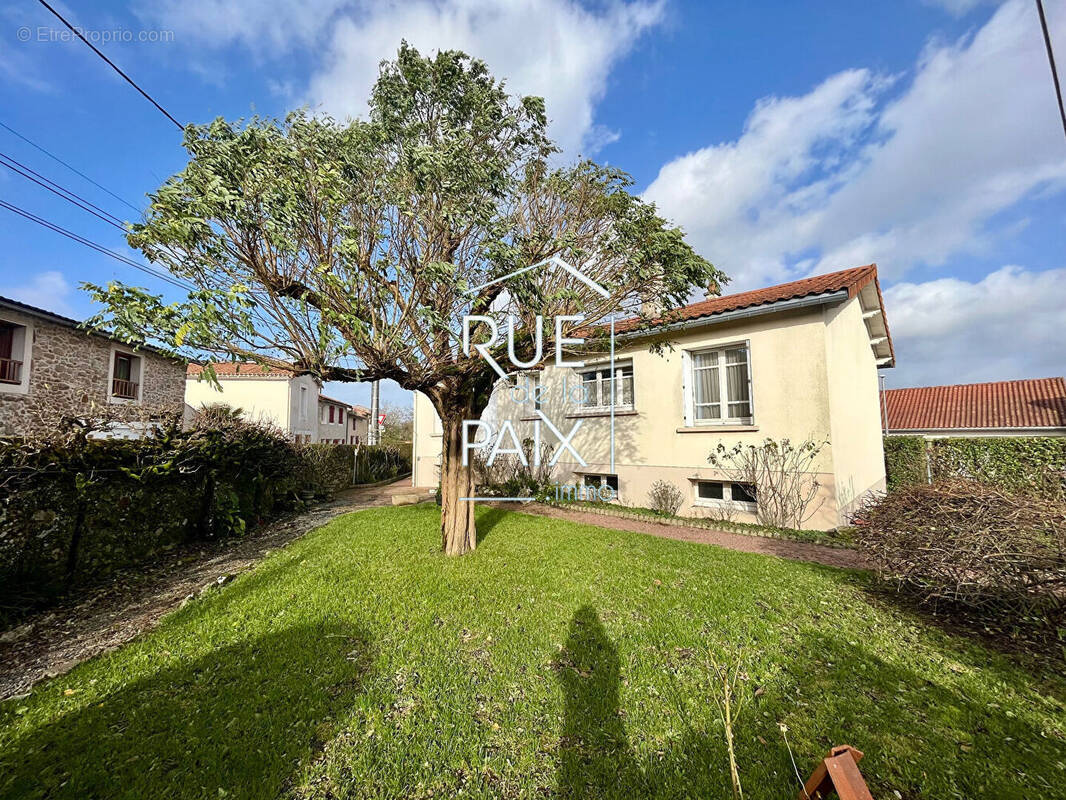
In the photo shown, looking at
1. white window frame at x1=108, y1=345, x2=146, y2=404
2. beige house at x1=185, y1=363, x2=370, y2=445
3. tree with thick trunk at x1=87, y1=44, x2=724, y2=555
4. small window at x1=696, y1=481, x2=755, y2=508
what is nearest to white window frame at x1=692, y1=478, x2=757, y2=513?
small window at x1=696, y1=481, x2=755, y2=508

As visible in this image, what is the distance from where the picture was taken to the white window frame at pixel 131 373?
1385 cm

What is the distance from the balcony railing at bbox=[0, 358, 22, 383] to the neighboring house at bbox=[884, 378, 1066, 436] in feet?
107

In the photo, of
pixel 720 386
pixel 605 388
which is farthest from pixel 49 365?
pixel 720 386

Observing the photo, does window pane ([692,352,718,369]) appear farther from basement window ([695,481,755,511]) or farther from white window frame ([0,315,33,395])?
white window frame ([0,315,33,395])

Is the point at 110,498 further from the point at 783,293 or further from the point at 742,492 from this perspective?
the point at 783,293

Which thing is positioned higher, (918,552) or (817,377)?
(817,377)

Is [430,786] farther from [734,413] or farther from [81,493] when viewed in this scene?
[734,413]

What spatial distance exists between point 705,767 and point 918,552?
317 cm

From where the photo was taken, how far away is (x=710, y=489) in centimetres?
869

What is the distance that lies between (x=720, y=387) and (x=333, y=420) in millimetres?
31086

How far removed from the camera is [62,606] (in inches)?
167

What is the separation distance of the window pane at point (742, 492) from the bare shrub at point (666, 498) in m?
1.02

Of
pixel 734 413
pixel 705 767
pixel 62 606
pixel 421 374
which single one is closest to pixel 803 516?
pixel 734 413

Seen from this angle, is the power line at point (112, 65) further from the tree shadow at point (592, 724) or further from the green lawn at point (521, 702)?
the tree shadow at point (592, 724)
